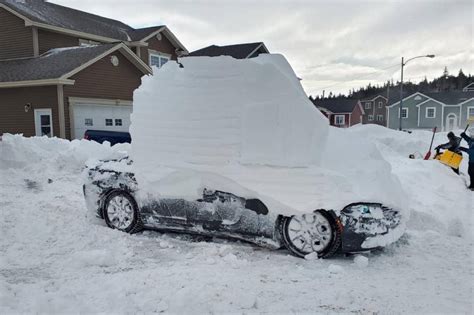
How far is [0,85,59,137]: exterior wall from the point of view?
1836 cm

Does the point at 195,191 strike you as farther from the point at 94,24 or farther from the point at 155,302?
the point at 94,24

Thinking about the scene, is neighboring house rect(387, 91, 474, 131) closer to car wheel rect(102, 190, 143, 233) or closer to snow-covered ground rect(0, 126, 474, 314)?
snow-covered ground rect(0, 126, 474, 314)

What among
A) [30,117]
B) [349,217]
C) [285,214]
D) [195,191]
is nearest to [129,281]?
[195,191]

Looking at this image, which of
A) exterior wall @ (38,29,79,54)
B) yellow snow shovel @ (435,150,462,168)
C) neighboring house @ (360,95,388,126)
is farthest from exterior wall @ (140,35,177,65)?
neighboring house @ (360,95,388,126)

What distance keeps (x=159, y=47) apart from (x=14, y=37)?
31.2ft

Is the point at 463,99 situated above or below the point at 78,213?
above

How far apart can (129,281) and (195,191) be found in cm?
157

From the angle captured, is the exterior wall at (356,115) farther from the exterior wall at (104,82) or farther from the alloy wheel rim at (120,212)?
the alloy wheel rim at (120,212)

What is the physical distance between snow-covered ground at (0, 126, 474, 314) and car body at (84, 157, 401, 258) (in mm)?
180

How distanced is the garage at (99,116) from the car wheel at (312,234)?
1588 centimetres

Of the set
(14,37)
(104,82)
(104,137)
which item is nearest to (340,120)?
(104,82)

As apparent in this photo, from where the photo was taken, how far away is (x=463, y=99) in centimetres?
5269

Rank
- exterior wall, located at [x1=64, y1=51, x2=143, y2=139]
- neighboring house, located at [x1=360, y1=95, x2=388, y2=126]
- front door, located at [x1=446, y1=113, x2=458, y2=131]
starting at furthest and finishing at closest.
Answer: neighboring house, located at [x1=360, y1=95, x2=388, y2=126] < front door, located at [x1=446, y1=113, x2=458, y2=131] < exterior wall, located at [x1=64, y1=51, x2=143, y2=139]

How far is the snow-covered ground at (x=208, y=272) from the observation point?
365cm
